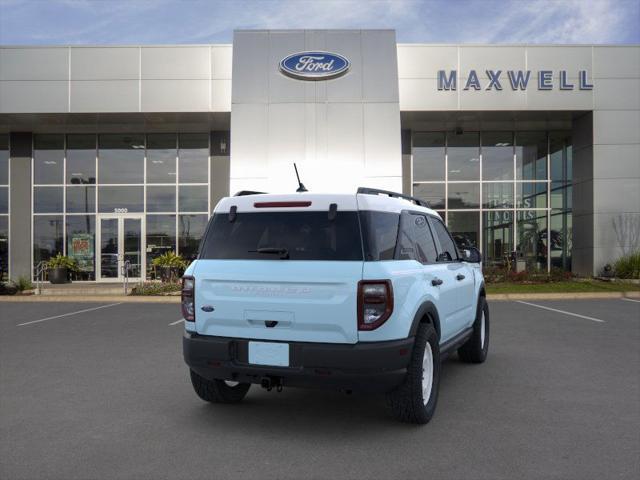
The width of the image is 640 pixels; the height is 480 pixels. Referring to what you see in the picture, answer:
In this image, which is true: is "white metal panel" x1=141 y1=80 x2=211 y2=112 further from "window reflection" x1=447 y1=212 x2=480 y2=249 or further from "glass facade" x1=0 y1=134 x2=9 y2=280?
"window reflection" x1=447 y1=212 x2=480 y2=249

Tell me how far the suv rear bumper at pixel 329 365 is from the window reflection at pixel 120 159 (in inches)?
731

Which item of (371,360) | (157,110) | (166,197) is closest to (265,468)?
A: (371,360)

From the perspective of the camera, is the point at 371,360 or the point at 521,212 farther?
the point at 521,212

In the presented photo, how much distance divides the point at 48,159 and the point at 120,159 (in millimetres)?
2735

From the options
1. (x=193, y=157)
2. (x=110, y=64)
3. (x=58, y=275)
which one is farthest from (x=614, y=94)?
(x=58, y=275)

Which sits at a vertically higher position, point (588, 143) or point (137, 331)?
point (588, 143)

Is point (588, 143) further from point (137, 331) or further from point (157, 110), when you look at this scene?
point (137, 331)

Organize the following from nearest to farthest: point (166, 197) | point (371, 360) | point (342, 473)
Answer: point (342, 473) → point (371, 360) → point (166, 197)

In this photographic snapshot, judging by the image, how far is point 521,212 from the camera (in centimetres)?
2177

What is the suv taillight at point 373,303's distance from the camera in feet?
13.0

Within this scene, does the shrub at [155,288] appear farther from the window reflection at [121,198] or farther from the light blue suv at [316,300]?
the light blue suv at [316,300]

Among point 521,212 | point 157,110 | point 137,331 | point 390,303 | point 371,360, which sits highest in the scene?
point 157,110

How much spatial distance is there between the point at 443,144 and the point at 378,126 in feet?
17.3

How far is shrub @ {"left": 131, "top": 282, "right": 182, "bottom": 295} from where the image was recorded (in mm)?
16312
